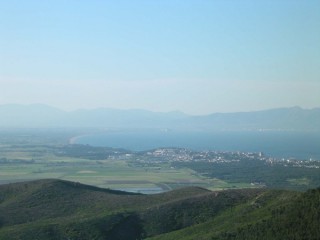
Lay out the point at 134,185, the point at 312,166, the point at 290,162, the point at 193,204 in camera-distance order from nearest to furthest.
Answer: the point at 193,204 → the point at 134,185 → the point at 312,166 → the point at 290,162

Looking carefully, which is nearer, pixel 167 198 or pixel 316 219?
pixel 316 219

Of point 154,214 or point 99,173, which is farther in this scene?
point 99,173

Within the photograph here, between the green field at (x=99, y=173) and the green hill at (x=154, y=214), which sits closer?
the green hill at (x=154, y=214)

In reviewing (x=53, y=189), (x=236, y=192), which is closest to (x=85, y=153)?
(x=53, y=189)

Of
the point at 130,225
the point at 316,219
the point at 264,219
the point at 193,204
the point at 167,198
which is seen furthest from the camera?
the point at 167,198

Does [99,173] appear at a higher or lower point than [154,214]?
lower

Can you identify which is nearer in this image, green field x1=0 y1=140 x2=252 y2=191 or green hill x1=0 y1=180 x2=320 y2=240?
green hill x1=0 y1=180 x2=320 y2=240

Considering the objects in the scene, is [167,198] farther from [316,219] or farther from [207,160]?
[207,160]

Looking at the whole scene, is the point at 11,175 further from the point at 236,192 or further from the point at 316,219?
the point at 316,219
